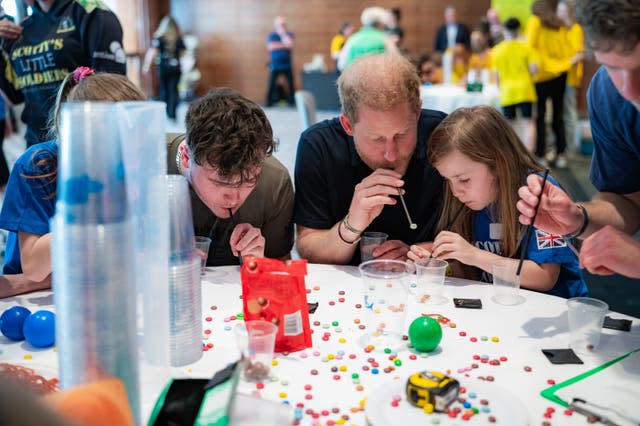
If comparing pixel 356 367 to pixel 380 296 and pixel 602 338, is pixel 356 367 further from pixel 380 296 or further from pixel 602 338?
pixel 602 338

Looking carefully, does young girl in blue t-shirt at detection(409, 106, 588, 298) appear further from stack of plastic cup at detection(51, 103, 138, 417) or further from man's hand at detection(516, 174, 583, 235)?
stack of plastic cup at detection(51, 103, 138, 417)

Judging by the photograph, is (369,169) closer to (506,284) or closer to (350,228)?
(350,228)

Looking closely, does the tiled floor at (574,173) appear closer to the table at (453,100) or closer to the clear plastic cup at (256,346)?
the table at (453,100)

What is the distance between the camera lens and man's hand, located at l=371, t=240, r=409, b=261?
6.88 ft

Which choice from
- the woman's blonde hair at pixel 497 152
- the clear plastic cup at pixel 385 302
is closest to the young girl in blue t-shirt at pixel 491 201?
the woman's blonde hair at pixel 497 152

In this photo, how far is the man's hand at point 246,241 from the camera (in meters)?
1.97

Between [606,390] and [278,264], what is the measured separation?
74cm

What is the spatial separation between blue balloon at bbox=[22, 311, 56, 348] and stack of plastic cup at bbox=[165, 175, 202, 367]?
0.34 m

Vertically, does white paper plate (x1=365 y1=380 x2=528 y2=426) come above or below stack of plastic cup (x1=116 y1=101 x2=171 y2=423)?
below

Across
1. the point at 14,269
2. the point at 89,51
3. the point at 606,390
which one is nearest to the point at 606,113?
the point at 606,390

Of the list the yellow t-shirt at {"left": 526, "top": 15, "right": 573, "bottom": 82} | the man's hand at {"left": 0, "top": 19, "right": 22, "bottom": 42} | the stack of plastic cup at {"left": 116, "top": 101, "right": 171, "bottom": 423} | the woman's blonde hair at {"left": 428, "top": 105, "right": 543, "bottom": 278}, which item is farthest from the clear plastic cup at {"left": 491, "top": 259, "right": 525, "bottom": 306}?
the yellow t-shirt at {"left": 526, "top": 15, "right": 573, "bottom": 82}

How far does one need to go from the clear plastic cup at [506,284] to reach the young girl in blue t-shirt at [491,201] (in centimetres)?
12

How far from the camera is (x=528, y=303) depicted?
1.80 metres

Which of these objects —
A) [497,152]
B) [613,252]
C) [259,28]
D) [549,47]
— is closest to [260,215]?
[497,152]
